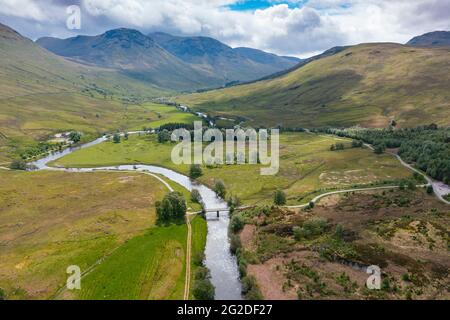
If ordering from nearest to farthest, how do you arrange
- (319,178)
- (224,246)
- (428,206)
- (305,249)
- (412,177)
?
(305,249) < (224,246) < (428,206) < (412,177) < (319,178)

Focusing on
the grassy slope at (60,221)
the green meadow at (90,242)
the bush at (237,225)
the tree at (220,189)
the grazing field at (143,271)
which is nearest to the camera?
the grazing field at (143,271)

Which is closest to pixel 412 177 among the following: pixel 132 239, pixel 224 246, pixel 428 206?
pixel 428 206

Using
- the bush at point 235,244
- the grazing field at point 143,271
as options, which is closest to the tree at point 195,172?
the grazing field at point 143,271

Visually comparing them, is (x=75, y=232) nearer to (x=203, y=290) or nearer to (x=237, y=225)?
(x=237, y=225)

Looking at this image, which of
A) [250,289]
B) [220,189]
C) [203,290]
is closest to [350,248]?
[250,289]

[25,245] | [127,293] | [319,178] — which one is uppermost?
[319,178]

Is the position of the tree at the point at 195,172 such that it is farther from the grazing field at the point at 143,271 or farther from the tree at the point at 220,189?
the grazing field at the point at 143,271

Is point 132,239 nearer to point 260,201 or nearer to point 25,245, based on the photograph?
point 25,245
